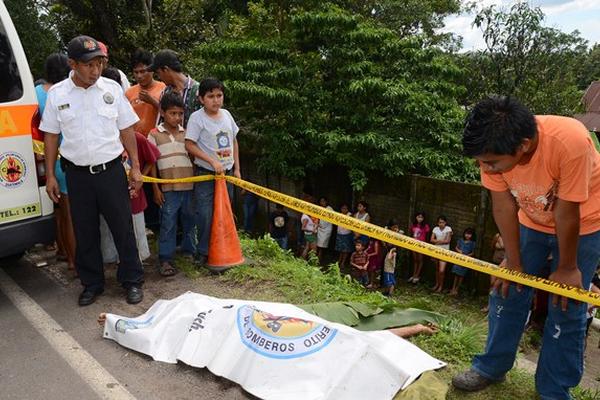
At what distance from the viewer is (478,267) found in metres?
2.76

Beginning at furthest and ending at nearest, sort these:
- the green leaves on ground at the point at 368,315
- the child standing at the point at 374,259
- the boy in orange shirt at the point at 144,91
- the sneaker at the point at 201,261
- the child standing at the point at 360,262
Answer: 1. the child standing at the point at 374,259
2. the child standing at the point at 360,262
3. the boy in orange shirt at the point at 144,91
4. the sneaker at the point at 201,261
5. the green leaves on ground at the point at 368,315

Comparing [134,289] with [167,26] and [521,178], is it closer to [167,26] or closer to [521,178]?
[521,178]

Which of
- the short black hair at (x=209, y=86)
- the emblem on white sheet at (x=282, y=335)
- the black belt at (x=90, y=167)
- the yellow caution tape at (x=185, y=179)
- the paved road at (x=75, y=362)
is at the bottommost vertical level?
the paved road at (x=75, y=362)

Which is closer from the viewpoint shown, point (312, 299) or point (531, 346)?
point (312, 299)

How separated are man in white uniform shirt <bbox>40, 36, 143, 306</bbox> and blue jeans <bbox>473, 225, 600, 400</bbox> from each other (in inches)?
101

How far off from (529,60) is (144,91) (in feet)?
30.5

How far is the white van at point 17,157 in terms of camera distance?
3678mm

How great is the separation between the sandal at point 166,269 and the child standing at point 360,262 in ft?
15.9

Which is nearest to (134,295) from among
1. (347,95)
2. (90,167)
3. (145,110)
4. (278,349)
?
(90,167)

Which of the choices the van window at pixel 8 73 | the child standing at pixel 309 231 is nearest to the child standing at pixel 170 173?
the van window at pixel 8 73

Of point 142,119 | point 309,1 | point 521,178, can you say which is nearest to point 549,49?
point 309,1

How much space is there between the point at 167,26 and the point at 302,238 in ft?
25.8

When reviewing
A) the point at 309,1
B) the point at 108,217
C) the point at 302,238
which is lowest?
the point at 302,238

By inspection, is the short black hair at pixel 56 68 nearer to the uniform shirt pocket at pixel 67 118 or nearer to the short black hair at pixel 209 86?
the uniform shirt pocket at pixel 67 118
